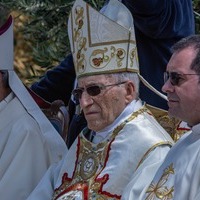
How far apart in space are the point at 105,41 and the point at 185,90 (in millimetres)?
1139

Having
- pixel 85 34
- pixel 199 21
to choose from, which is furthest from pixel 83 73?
pixel 199 21

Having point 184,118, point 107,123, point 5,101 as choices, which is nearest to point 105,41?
point 107,123

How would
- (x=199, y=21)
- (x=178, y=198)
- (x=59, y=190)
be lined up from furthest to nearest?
1. (x=199, y=21)
2. (x=59, y=190)
3. (x=178, y=198)

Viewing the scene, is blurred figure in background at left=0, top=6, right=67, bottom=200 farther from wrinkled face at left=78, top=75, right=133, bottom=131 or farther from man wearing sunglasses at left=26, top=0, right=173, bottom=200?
wrinkled face at left=78, top=75, right=133, bottom=131

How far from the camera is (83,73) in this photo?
522 cm

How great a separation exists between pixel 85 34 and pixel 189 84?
1.26 m

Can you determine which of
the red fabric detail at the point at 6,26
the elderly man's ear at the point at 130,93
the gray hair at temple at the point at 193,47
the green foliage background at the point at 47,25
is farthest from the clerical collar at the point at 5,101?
the gray hair at temple at the point at 193,47

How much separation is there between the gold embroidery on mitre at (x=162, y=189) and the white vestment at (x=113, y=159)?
22 cm

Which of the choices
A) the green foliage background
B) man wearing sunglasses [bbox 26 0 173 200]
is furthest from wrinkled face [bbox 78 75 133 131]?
the green foliage background

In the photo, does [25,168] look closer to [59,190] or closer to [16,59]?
[59,190]

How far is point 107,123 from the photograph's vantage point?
5.07 m

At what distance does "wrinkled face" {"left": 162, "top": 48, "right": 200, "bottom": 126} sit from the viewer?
166 inches

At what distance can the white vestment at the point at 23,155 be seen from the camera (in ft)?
18.2

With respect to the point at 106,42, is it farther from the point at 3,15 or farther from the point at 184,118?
the point at 184,118
